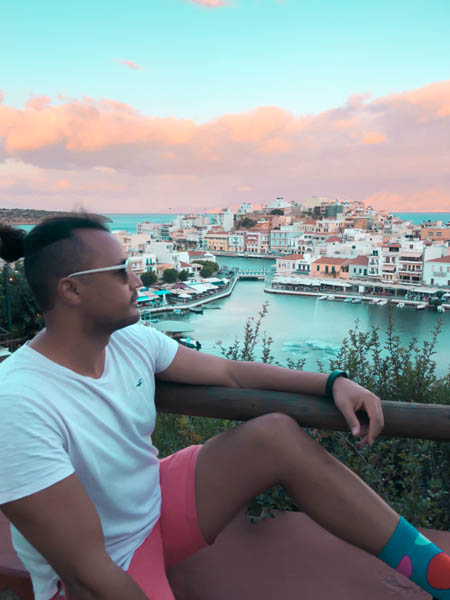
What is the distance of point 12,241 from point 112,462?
298mm

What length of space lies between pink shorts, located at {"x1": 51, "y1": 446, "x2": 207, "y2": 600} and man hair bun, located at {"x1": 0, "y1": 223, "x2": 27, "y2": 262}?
1.17ft

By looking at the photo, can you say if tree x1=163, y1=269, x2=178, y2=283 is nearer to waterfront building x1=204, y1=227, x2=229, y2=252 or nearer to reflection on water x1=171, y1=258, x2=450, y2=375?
reflection on water x1=171, y1=258, x2=450, y2=375

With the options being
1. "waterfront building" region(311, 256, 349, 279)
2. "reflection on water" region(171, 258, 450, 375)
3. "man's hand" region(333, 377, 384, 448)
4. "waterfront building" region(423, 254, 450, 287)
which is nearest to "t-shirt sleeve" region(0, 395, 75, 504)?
"man's hand" region(333, 377, 384, 448)

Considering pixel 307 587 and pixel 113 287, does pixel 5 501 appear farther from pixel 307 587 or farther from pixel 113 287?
pixel 307 587

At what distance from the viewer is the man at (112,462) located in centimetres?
45

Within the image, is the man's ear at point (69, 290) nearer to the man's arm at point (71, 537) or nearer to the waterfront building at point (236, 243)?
the man's arm at point (71, 537)

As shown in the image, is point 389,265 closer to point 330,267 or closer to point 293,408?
point 330,267

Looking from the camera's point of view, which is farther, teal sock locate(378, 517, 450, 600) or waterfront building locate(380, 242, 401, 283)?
waterfront building locate(380, 242, 401, 283)

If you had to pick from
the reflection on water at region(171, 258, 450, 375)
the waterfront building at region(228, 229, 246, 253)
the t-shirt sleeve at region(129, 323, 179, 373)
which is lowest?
the reflection on water at region(171, 258, 450, 375)

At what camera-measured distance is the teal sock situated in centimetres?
55

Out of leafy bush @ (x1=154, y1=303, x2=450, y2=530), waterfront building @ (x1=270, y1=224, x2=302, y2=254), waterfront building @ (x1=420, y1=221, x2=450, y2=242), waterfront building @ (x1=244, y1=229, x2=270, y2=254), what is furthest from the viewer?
waterfront building @ (x1=244, y1=229, x2=270, y2=254)

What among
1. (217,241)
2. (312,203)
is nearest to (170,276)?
(217,241)

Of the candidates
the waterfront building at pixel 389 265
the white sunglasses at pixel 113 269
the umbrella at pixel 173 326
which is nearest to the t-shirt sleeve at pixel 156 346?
the white sunglasses at pixel 113 269

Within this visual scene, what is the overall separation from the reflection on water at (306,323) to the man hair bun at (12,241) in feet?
51.6
